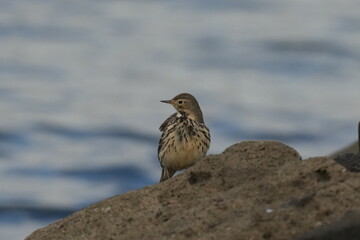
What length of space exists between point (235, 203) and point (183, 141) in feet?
14.8

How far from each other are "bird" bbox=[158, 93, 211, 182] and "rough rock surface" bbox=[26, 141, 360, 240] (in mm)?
3482

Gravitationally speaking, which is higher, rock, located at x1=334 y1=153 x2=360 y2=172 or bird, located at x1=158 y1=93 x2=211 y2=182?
bird, located at x1=158 y1=93 x2=211 y2=182

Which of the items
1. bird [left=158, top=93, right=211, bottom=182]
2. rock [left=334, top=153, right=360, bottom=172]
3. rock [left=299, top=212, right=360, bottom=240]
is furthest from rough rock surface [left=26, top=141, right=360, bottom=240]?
bird [left=158, top=93, right=211, bottom=182]

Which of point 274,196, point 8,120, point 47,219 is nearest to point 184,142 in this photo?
point 274,196

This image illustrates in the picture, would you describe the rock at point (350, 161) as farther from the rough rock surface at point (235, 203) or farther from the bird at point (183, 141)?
the bird at point (183, 141)

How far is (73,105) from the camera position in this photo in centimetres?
3897

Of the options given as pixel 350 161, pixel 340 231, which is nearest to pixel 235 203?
pixel 340 231

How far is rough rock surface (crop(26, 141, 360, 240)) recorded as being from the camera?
9.81 meters

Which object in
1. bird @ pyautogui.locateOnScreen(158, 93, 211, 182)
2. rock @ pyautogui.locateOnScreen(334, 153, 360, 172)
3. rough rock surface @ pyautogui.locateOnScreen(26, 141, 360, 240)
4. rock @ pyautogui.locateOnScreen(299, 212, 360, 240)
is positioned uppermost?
bird @ pyautogui.locateOnScreen(158, 93, 211, 182)

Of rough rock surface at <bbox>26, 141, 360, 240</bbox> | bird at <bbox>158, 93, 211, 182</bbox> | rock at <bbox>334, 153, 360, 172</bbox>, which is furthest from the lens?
A: bird at <bbox>158, 93, 211, 182</bbox>

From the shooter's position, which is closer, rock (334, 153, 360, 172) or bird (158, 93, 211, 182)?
rock (334, 153, 360, 172)

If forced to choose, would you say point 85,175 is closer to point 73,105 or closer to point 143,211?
point 73,105

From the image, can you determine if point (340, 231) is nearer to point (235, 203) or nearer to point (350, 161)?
point (235, 203)

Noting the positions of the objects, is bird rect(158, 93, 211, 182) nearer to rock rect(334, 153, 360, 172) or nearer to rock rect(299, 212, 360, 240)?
rock rect(334, 153, 360, 172)
